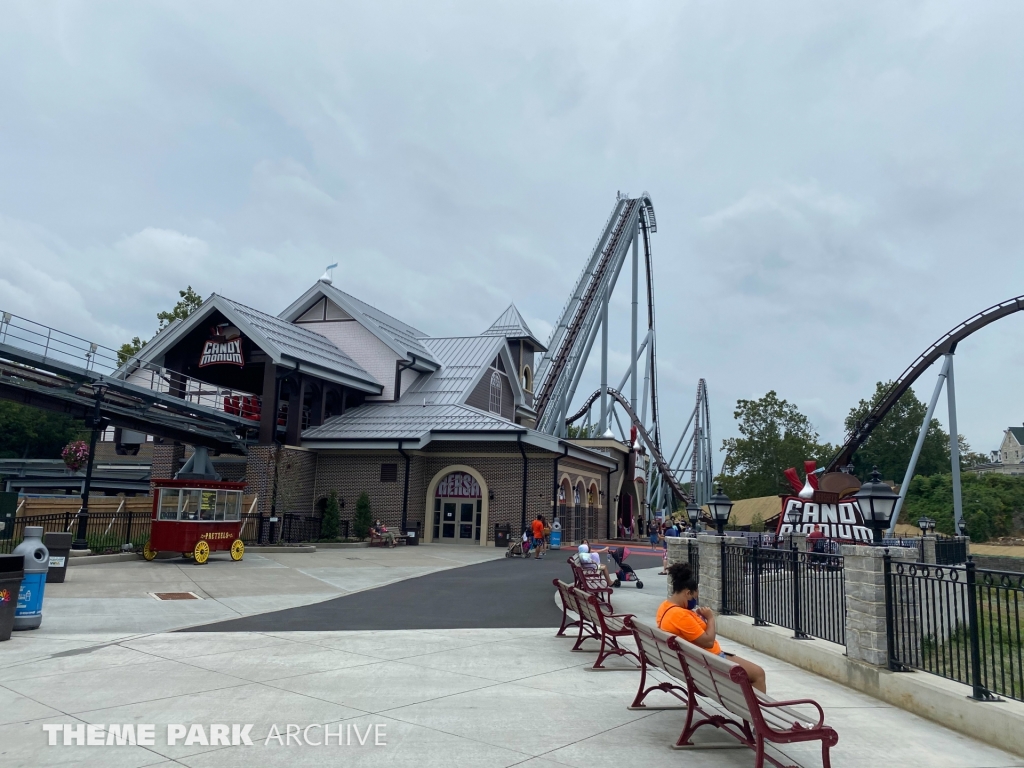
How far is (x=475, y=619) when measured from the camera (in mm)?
13227

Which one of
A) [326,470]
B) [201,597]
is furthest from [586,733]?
[326,470]

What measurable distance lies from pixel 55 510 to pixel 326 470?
32.0 ft

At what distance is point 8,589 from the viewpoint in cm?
1020

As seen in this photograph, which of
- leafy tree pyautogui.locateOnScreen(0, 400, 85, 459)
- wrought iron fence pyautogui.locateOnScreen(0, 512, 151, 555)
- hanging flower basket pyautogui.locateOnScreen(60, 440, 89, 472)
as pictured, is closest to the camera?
wrought iron fence pyautogui.locateOnScreen(0, 512, 151, 555)

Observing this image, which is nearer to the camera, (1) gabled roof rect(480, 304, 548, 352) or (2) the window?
(2) the window

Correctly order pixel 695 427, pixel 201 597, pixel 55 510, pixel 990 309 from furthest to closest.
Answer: pixel 695 427, pixel 990 309, pixel 55 510, pixel 201 597

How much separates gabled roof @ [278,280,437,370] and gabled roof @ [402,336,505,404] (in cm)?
76

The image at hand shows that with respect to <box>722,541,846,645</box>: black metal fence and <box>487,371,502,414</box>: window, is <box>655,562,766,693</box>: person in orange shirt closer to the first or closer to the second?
<box>722,541,846,645</box>: black metal fence

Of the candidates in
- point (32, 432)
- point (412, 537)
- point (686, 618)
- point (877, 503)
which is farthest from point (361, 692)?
point (32, 432)

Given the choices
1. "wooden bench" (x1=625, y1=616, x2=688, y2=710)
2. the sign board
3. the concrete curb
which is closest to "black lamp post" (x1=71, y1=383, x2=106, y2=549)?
the concrete curb

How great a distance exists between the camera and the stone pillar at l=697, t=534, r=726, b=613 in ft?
39.9

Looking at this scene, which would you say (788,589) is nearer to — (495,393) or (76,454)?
(495,393)

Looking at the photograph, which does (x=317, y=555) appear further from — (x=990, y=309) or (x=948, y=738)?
(x=990, y=309)

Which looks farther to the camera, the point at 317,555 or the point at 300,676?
the point at 317,555
